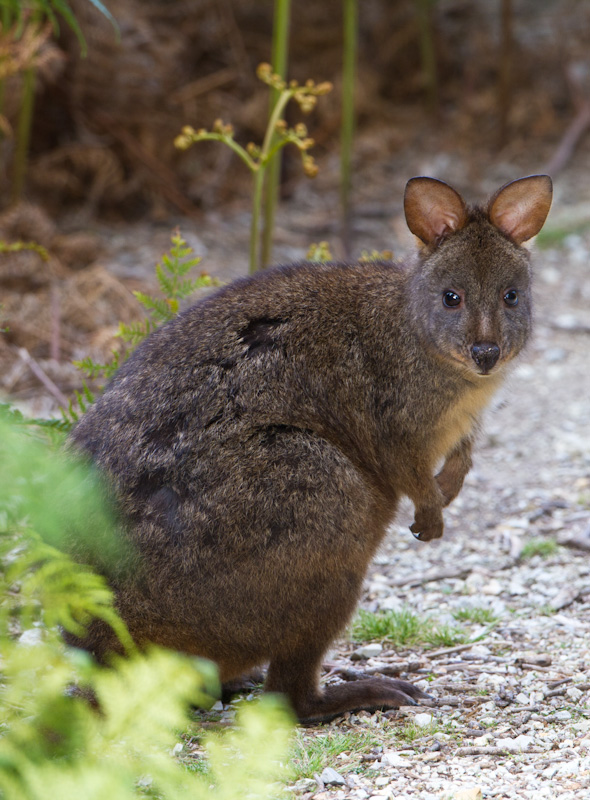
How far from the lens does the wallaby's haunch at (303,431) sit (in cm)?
325

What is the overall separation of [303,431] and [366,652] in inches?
50.1

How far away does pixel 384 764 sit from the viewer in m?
3.15

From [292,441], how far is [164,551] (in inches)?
22.6

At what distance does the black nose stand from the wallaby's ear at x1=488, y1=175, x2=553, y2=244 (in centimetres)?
59

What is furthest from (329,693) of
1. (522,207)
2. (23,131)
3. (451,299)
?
(23,131)

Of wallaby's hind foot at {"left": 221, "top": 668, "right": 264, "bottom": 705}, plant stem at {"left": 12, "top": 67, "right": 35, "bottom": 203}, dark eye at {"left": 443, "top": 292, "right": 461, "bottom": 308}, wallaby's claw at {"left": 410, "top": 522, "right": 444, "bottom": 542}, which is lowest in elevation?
wallaby's hind foot at {"left": 221, "top": 668, "right": 264, "bottom": 705}

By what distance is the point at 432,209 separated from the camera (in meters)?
4.00

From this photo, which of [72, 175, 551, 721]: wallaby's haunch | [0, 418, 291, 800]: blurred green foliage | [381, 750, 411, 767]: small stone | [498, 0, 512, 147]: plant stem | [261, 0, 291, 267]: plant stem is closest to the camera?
[0, 418, 291, 800]: blurred green foliage

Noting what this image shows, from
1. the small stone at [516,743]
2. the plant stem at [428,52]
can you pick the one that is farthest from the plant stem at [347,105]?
the small stone at [516,743]

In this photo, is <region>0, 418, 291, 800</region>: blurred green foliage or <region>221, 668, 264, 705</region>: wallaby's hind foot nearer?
<region>0, 418, 291, 800</region>: blurred green foliage

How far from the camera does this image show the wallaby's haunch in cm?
325

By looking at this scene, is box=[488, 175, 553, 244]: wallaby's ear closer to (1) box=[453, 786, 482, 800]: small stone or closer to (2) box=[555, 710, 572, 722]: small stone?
(2) box=[555, 710, 572, 722]: small stone

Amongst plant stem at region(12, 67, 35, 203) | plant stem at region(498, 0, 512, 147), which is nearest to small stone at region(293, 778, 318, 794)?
plant stem at region(12, 67, 35, 203)

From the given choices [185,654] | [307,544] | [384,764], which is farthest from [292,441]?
[384,764]
